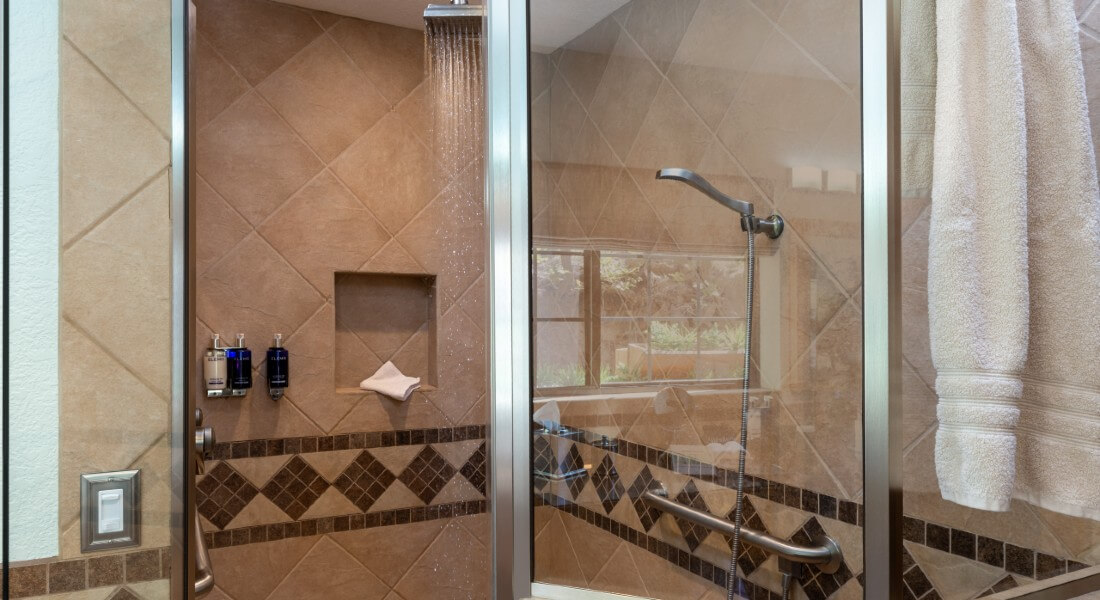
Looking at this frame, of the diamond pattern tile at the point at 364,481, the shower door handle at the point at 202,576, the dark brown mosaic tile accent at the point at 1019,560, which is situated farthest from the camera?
the diamond pattern tile at the point at 364,481

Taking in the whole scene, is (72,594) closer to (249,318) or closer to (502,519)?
(502,519)

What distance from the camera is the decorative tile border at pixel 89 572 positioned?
88 cm

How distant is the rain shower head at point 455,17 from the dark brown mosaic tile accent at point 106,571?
35.9 inches

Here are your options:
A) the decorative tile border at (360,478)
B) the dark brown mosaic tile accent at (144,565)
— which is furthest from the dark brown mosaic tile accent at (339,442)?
the dark brown mosaic tile accent at (144,565)

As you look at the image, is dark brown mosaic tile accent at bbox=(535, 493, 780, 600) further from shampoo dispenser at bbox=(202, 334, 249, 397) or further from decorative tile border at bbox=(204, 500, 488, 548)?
shampoo dispenser at bbox=(202, 334, 249, 397)

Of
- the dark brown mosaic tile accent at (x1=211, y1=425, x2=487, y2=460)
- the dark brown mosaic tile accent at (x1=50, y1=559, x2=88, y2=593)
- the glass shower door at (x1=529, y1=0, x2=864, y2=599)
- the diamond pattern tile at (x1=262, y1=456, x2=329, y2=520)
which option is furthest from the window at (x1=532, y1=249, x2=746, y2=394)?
the diamond pattern tile at (x1=262, y1=456, x2=329, y2=520)

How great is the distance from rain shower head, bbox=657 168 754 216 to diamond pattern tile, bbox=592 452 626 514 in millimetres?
362

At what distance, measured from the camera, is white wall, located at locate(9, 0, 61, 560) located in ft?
2.84

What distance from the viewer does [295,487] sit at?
243 cm

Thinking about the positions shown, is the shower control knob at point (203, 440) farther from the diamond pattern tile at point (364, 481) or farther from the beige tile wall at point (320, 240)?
the diamond pattern tile at point (364, 481)

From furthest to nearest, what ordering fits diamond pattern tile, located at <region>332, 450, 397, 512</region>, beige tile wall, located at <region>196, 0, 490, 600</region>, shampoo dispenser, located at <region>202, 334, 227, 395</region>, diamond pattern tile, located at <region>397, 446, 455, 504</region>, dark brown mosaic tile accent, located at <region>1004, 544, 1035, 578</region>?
1. diamond pattern tile, located at <region>397, 446, 455, 504</region>
2. diamond pattern tile, located at <region>332, 450, 397, 512</region>
3. beige tile wall, located at <region>196, 0, 490, 600</region>
4. shampoo dispenser, located at <region>202, 334, 227, 395</region>
5. dark brown mosaic tile accent, located at <region>1004, 544, 1035, 578</region>

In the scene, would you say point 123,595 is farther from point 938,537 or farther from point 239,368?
point 239,368

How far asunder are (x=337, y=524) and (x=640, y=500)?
1.92 metres

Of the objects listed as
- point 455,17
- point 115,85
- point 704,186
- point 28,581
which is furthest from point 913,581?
point 115,85
